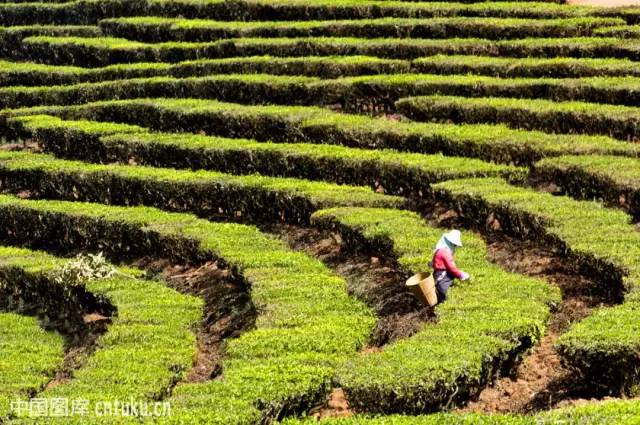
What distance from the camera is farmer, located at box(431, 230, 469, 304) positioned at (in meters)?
18.2

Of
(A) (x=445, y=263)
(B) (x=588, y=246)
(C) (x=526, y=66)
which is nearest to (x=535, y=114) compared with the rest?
Answer: (C) (x=526, y=66)

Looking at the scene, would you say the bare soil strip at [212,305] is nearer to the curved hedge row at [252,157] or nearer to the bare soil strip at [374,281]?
the bare soil strip at [374,281]

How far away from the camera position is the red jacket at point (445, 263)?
18.2 m

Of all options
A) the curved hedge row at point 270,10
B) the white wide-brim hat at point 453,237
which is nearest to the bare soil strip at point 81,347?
the white wide-brim hat at point 453,237

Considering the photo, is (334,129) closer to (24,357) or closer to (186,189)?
(186,189)

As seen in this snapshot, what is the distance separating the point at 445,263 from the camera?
18.3 metres

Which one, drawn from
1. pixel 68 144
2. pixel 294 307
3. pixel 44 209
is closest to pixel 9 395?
pixel 294 307

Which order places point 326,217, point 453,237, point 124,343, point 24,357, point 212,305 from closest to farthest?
1. point 453,237
2. point 124,343
3. point 24,357
4. point 212,305
5. point 326,217

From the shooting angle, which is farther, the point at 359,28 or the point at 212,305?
the point at 359,28

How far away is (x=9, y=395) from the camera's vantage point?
58.5 feet

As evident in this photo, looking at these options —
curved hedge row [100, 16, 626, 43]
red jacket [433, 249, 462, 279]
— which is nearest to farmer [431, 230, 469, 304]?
red jacket [433, 249, 462, 279]

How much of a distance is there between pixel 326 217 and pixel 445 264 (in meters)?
6.17

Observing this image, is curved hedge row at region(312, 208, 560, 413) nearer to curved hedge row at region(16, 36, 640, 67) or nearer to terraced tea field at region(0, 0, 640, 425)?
terraced tea field at region(0, 0, 640, 425)

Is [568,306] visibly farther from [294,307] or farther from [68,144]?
[68,144]
